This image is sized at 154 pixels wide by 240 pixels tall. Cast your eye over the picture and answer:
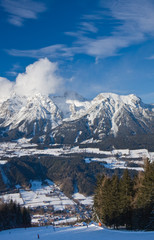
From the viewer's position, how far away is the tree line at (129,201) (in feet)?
129

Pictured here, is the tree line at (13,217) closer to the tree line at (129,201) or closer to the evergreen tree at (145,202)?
the tree line at (129,201)

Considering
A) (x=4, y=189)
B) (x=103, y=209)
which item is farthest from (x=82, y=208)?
(x=103, y=209)

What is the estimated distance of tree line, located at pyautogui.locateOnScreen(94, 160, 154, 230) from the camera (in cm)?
3922

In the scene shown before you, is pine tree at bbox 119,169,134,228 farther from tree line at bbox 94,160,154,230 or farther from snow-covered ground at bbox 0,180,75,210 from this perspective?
snow-covered ground at bbox 0,180,75,210

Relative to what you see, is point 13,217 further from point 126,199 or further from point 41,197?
point 41,197

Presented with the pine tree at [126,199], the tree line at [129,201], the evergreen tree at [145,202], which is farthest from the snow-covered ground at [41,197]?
the evergreen tree at [145,202]

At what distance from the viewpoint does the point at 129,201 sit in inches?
1699

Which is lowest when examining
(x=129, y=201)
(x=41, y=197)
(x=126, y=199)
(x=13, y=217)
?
(x=41, y=197)

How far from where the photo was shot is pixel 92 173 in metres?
194

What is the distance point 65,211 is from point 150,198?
264 feet

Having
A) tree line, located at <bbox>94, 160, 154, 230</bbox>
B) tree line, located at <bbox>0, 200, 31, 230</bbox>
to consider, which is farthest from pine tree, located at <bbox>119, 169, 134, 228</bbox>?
tree line, located at <bbox>0, 200, 31, 230</bbox>

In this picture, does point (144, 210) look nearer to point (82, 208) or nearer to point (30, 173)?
point (82, 208)

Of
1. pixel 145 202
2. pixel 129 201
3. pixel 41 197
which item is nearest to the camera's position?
pixel 145 202

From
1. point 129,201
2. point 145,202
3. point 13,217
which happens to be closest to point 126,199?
point 129,201
